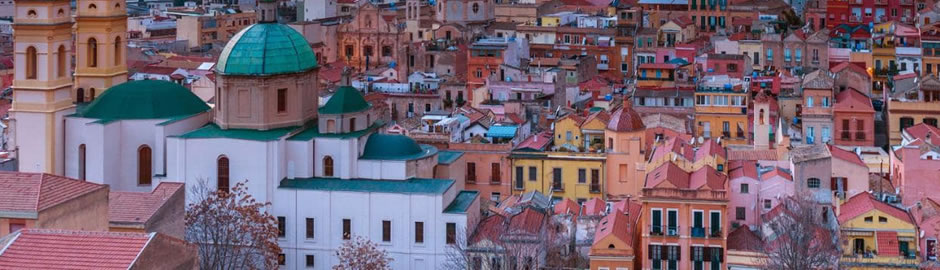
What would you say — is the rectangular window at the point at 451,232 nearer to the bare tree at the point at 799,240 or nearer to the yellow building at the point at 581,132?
the bare tree at the point at 799,240

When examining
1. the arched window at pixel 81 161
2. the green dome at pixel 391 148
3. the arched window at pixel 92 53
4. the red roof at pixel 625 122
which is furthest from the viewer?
the red roof at pixel 625 122

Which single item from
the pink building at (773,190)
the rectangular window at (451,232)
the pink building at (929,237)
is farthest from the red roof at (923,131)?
the rectangular window at (451,232)

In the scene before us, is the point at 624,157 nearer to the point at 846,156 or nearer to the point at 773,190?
the point at 773,190

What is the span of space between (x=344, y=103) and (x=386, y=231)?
4.80 m

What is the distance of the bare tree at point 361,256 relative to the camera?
4409 centimetres

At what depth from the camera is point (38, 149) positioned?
167 feet

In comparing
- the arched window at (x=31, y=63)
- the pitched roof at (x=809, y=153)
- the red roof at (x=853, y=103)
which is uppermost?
the arched window at (x=31, y=63)

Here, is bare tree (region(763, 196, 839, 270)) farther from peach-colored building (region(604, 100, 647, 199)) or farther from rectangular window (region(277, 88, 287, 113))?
rectangular window (region(277, 88, 287, 113))

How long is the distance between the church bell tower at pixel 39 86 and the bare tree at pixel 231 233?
723cm

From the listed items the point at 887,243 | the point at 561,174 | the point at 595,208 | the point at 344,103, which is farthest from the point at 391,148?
the point at 887,243

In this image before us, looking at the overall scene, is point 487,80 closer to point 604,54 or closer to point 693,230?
point 604,54

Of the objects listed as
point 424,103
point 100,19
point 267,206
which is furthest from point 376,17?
point 267,206

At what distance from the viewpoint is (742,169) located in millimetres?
53000

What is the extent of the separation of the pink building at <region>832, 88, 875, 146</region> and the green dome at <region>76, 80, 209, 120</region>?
26108 millimetres
